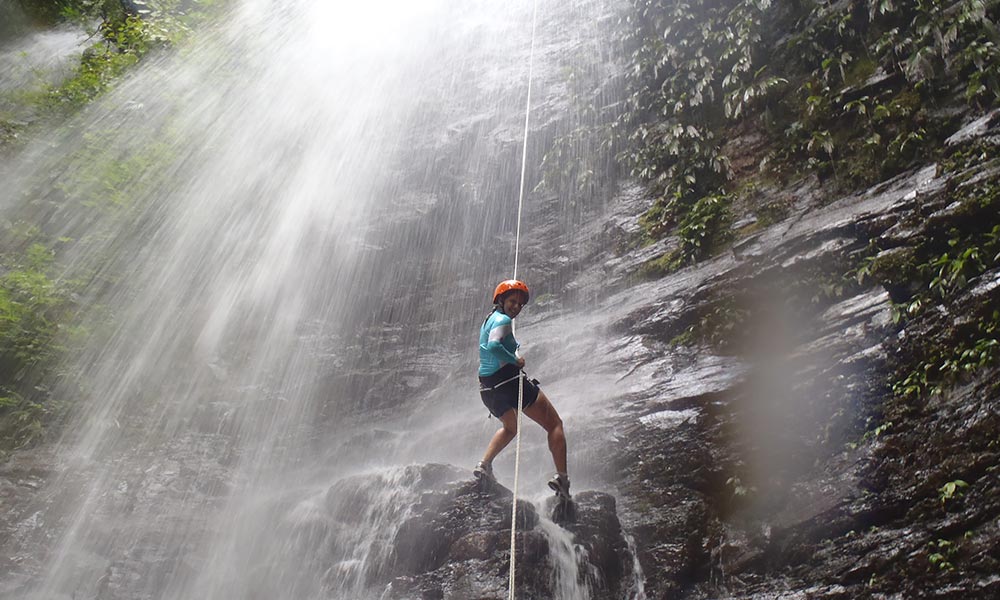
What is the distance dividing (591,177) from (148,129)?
869cm

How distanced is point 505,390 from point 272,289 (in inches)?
264

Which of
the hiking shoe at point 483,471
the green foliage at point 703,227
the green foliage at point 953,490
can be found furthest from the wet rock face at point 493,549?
the green foliage at point 703,227

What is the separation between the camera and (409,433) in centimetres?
801

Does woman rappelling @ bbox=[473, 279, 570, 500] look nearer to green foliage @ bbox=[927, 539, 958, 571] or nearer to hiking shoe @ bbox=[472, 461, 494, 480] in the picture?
hiking shoe @ bbox=[472, 461, 494, 480]

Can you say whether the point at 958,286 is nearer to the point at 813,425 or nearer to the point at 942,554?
the point at 813,425

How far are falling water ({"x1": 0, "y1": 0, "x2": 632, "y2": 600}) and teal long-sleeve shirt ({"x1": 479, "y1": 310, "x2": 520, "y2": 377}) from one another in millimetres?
2004

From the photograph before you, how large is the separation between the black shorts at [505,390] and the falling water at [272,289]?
5.78ft

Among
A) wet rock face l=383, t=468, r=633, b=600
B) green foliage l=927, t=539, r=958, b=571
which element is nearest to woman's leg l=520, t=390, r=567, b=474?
wet rock face l=383, t=468, r=633, b=600

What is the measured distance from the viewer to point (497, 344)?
14.8 ft

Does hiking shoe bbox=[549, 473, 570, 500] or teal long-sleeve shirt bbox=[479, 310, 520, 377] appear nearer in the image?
teal long-sleeve shirt bbox=[479, 310, 520, 377]

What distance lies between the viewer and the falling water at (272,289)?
673 cm

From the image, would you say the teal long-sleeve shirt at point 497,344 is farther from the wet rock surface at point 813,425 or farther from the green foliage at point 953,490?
the green foliage at point 953,490

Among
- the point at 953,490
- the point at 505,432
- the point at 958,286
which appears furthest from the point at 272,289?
the point at 953,490

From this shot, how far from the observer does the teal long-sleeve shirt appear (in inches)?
178
